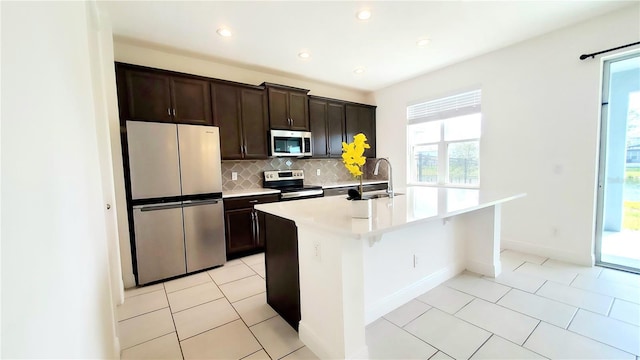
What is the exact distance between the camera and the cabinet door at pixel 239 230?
123 inches

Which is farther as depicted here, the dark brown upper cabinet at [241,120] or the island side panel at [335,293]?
the dark brown upper cabinet at [241,120]

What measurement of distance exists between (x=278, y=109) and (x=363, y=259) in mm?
2785

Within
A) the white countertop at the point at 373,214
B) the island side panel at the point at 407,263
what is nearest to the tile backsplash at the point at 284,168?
the white countertop at the point at 373,214

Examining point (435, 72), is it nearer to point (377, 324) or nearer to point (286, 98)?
point (286, 98)

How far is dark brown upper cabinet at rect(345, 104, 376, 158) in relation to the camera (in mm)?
4703

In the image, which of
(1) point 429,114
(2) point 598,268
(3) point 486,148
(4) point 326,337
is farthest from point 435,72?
(4) point 326,337

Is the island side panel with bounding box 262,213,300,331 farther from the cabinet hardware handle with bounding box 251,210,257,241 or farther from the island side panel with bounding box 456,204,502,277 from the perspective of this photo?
the island side panel with bounding box 456,204,502,277

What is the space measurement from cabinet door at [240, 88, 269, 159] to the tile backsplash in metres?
0.32

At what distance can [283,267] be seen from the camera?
1.92 m

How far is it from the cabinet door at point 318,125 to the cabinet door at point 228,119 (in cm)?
127

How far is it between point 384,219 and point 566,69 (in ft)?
10.3

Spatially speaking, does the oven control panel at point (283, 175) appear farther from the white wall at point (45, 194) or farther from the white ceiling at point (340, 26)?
the white wall at point (45, 194)

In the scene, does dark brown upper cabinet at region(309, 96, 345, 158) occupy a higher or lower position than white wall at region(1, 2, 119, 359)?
higher

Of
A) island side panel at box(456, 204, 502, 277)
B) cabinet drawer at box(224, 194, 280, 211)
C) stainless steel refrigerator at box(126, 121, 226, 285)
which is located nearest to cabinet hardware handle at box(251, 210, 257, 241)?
cabinet drawer at box(224, 194, 280, 211)
